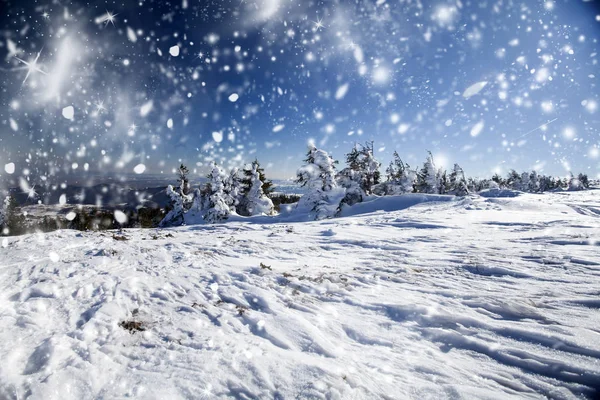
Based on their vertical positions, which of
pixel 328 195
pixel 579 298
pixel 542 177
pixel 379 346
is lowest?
pixel 379 346

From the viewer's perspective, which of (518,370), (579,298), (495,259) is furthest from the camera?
(495,259)

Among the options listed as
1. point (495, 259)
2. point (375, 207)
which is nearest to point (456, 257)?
point (495, 259)

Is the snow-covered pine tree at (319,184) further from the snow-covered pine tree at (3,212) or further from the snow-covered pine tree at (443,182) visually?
the snow-covered pine tree at (3,212)

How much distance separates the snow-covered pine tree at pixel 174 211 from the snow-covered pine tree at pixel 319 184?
16477mm

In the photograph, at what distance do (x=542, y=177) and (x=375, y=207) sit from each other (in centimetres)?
9850

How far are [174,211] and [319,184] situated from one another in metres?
19.3

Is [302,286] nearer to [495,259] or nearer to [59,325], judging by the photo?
[59,325]

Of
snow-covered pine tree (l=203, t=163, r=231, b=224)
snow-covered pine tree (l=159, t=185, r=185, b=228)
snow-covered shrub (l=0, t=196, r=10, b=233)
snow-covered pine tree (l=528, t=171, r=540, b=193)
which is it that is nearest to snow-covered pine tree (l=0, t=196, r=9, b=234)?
snow-covered shrub (l=0, t=196, r=10, b=233)

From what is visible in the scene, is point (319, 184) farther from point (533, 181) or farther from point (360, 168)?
point (533, 181)

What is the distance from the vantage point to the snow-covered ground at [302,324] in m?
2.35

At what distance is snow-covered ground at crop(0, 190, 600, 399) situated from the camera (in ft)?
7.70

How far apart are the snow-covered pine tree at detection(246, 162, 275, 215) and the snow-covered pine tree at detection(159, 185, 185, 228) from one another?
828cm

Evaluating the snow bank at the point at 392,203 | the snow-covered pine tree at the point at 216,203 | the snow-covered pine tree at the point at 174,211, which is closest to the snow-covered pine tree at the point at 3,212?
the snow-covered pine tree at the point at 174,211

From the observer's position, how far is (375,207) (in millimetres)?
21984
